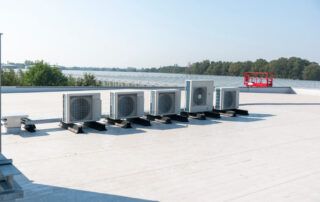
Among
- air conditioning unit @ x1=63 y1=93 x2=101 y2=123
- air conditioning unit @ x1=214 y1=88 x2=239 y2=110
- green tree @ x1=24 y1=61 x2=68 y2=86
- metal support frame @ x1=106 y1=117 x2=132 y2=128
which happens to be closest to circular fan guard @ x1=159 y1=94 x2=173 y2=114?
metal support frame @ x1=106 y1=117 x2=132 y2=128

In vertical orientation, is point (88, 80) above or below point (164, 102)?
below

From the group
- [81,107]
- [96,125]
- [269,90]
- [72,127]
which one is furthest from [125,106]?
[269,90]

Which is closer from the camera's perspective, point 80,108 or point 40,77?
point 80,108

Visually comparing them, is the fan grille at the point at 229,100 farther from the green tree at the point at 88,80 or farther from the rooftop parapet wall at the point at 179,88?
the green tree at the point at 88,80

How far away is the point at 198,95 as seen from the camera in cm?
1020

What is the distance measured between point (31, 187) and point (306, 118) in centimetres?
931

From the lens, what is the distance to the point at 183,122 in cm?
947

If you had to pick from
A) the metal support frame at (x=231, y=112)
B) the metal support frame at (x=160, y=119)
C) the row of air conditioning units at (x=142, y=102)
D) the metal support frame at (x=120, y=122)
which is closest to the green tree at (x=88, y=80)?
the metal support frame at (x=231, y=112)

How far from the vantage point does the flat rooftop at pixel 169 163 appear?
167 inches

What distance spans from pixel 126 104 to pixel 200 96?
2.59m

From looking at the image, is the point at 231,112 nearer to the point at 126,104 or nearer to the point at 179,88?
the point at 126,104

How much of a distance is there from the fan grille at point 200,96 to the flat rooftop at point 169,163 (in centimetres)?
145

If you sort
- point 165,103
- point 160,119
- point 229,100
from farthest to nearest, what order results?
point 229,100, point 165,103, point 160,119

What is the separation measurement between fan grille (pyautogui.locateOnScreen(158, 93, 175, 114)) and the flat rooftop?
622mm
